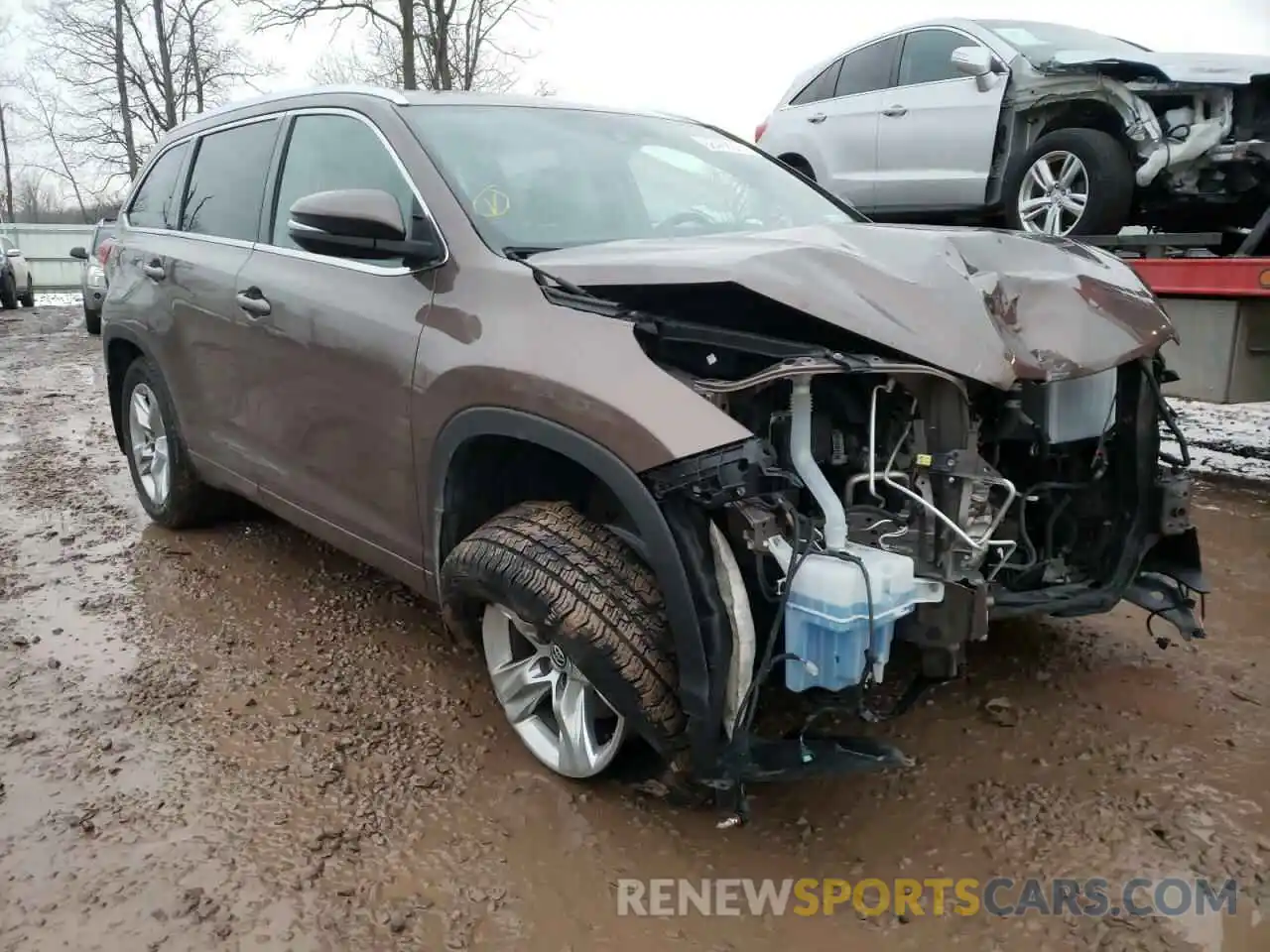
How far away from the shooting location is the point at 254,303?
3488 mm

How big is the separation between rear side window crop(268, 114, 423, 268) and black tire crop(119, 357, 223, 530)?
124 centimetres

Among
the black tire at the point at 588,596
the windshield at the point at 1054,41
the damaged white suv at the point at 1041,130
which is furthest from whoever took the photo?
the windshield at the point at 1054,41

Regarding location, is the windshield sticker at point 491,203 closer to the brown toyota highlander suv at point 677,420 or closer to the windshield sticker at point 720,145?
the brown toyota highlander suv at point 677,420

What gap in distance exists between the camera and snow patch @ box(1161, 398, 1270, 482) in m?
5.95

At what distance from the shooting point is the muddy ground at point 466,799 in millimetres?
2164

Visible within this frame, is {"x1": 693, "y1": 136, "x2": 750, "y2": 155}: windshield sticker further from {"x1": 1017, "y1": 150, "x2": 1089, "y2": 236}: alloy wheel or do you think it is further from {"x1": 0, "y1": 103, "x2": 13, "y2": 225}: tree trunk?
{"x1": 0, "y1": 103, "x2": 13, "y2": 225}: tree trunk

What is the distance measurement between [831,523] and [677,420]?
15.6 inches

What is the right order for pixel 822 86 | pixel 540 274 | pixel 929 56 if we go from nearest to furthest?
pixel 540 274, pixel 929 56, pixel 822 86

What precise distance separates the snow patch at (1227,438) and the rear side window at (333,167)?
4.43 m

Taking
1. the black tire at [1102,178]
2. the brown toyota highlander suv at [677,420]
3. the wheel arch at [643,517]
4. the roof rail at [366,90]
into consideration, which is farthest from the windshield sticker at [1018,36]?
the wheel arch at [643,517]

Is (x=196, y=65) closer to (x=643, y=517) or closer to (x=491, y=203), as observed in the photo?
(x=491, y=203)

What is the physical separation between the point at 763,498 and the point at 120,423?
4083mm

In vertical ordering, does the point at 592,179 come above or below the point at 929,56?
below

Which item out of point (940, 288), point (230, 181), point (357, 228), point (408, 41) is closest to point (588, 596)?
point (940, 288)
